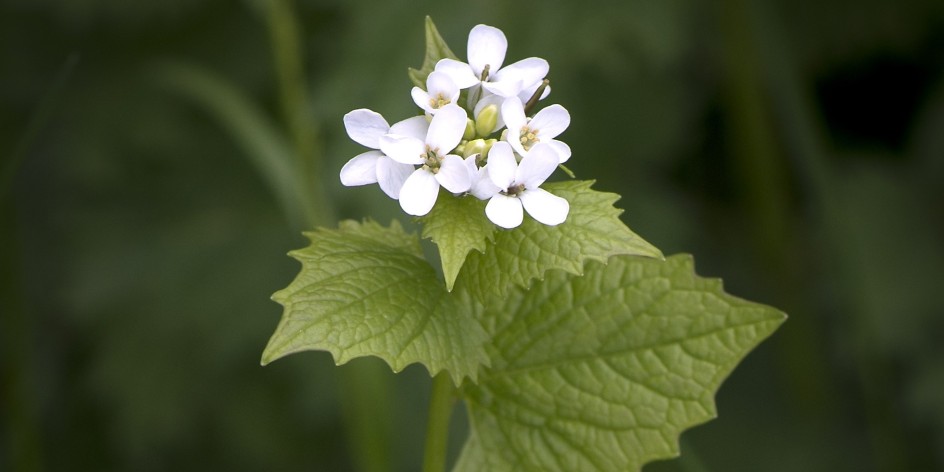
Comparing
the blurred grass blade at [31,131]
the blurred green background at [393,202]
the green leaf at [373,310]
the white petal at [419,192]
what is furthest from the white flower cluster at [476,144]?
the blurred green background at [393,202]

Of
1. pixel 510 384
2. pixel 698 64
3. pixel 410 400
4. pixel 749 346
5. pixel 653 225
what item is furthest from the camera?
pixel 698 64

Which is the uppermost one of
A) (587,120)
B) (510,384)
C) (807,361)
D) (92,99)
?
(92,99)

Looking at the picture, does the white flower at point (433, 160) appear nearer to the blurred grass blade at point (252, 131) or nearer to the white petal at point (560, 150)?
the white petal at point (560, 150)

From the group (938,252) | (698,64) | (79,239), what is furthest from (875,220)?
(79,239)

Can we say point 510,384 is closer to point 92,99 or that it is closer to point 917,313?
point 917,313

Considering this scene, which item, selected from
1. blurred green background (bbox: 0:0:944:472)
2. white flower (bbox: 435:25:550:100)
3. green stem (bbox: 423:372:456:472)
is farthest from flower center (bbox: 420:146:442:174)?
blurred green background (bbox: 0:0:944:472)
